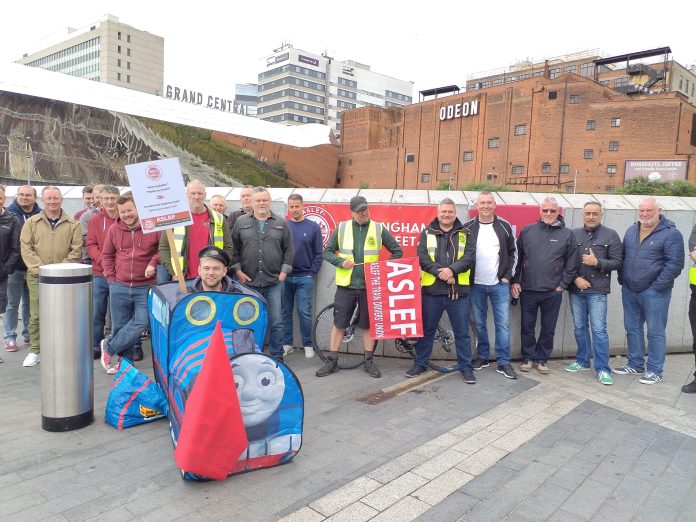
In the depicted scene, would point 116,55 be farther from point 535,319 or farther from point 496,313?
point 535,319

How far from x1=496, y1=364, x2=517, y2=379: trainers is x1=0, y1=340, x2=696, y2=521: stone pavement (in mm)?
504

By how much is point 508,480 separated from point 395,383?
6.93 feet

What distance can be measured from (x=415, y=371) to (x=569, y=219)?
2.79m

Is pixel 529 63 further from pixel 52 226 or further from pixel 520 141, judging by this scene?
pixel 52 226

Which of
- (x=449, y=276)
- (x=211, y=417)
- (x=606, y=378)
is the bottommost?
(x=606, y=378)

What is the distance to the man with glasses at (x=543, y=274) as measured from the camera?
5.62 m

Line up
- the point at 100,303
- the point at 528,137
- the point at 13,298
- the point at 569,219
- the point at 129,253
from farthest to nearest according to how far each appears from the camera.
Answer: the point at 528,137, the point at 13,298, the point at 569,219, the point at 100,303, the point at 129,253

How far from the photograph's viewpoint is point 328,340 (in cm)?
652

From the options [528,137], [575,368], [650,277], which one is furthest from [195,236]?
[528,137]

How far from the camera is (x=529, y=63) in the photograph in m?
74.4

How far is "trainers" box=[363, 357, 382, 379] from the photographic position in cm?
559

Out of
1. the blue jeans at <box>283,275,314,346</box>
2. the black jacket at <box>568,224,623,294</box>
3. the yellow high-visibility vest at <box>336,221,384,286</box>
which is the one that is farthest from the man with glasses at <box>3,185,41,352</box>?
the black jacket at <box>568,224,623,294</box>

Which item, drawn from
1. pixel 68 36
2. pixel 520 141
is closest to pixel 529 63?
pixel 520 141

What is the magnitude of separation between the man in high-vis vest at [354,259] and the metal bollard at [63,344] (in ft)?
8.14
